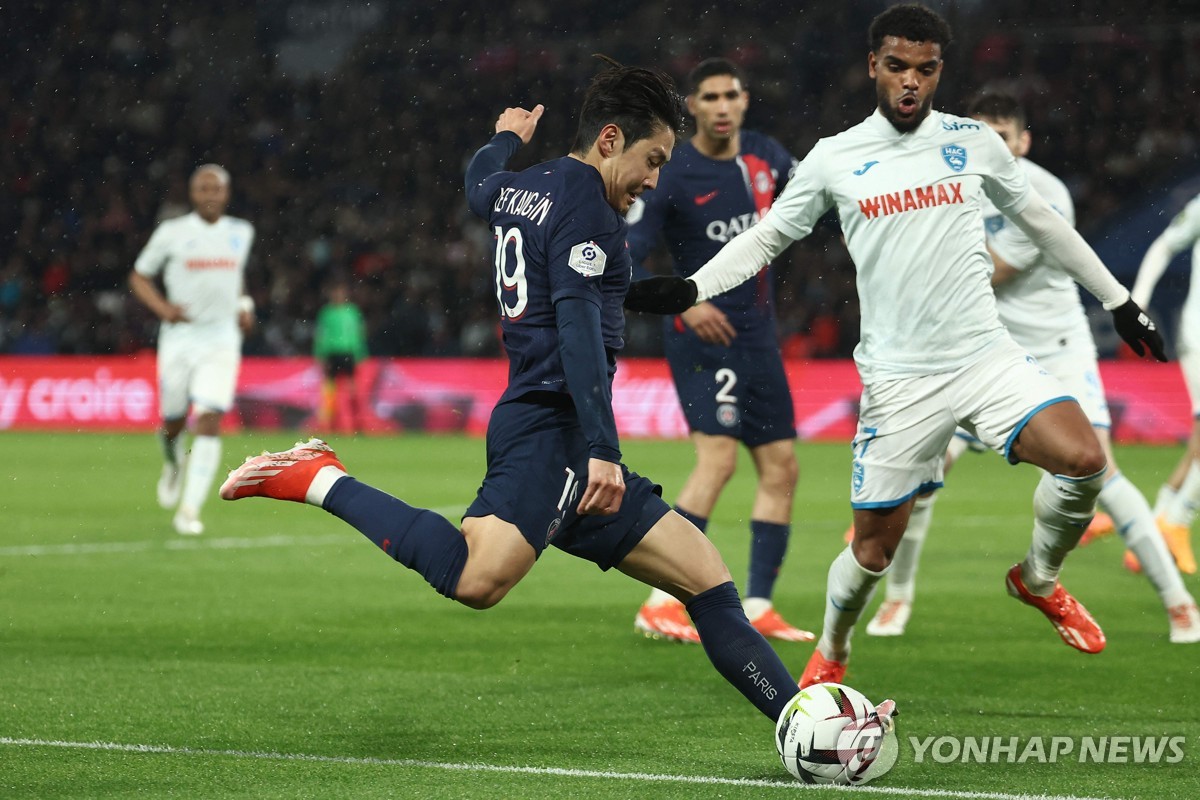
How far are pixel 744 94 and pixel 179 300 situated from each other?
614 cm

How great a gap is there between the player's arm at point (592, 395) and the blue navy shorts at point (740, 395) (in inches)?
124

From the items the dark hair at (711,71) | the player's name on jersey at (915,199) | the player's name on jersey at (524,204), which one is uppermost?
the dark hair at (711,71)

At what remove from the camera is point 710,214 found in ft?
25.2

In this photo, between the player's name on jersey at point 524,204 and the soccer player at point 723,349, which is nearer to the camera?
the player's name on jersey at point 524,204

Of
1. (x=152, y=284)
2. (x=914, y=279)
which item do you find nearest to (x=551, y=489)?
(x=914, y=279)

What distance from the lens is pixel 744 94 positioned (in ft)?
25.0

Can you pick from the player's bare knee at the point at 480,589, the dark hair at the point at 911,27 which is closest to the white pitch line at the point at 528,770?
the player's bare knee at the point at 480,589

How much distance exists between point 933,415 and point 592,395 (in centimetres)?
170

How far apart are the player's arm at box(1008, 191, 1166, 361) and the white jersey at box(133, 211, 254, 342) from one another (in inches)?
302

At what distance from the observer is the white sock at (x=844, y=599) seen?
19.0 ft

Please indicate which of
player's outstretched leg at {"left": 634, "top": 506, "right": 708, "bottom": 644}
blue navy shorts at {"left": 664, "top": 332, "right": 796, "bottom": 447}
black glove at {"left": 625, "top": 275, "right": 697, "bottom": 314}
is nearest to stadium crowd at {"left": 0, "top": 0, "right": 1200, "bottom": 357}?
blue navy shorts at {"left": 664, "top": 332, "right": 796, "bottom": 447}

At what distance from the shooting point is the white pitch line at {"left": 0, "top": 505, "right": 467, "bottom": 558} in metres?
10.3

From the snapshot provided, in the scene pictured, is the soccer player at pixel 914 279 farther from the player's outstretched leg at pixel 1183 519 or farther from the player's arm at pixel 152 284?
the player's arm at pixel 152 284

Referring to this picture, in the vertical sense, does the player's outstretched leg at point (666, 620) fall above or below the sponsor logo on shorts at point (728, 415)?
below
